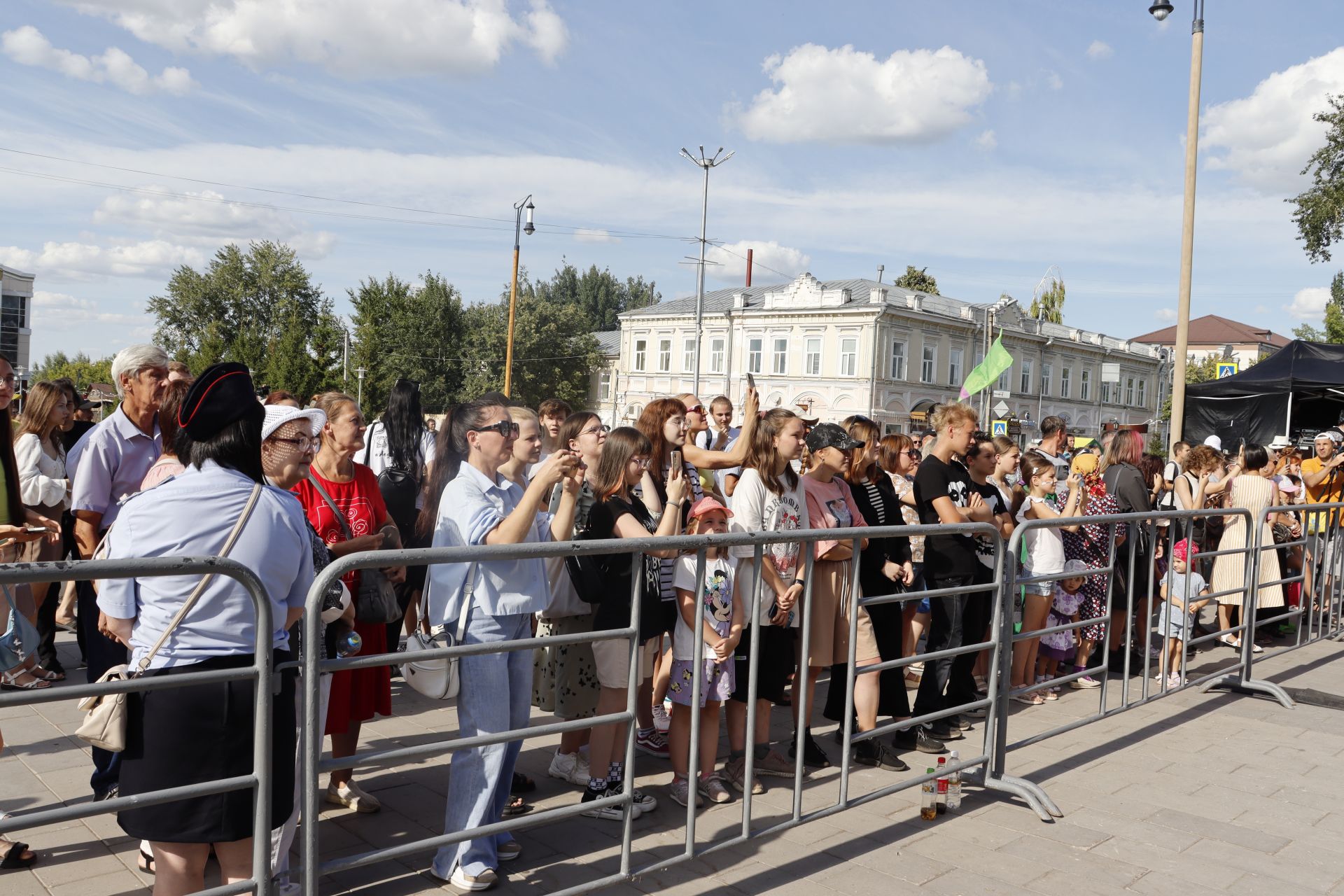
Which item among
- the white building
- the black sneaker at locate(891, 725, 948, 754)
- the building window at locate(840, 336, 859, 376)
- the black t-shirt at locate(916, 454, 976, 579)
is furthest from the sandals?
the building window at locate(840, 336, 859, 376)

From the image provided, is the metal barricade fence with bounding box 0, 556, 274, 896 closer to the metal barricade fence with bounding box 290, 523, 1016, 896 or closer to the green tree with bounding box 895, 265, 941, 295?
the metal barricade fence with bounding box 290, 523, 1016, 896

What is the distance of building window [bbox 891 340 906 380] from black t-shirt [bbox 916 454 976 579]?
51.9 m

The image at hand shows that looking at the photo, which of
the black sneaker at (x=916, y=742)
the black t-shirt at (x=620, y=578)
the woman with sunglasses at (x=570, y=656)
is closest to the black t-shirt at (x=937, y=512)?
the black sneaker at (x=916, y=742)

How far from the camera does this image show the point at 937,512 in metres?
6.22

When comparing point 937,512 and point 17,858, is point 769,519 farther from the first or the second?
point 17,858

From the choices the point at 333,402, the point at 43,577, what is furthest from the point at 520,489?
the point at 43,577

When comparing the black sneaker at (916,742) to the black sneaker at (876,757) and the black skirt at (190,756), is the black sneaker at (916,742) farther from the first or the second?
the black skirt at (190,756)

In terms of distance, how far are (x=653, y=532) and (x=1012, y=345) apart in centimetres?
6438

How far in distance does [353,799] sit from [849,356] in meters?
54.1

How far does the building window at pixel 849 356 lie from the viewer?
5681cm

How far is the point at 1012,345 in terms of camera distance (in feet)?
213

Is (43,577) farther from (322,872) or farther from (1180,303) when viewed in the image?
(1180,303)

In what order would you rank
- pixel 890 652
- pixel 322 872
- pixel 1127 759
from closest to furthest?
pixel 322 872 < pixel 890 652 < pixel 1127 759

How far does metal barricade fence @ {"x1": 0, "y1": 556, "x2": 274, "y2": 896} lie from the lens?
2311 millimetres
